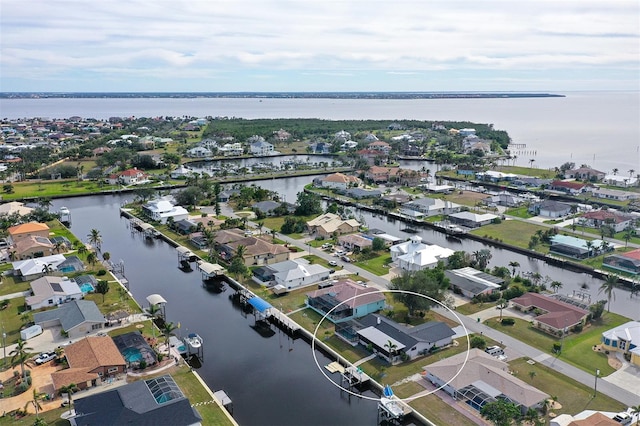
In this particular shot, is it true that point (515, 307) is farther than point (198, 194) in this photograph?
No

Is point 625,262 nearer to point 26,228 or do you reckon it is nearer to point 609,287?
point 609,287

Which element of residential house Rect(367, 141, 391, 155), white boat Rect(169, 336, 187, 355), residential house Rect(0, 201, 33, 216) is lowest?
white boat Rect(169, 336, 187, 355)

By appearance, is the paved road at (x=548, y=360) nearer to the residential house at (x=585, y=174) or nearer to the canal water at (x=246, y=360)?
the canal water at (x=246, y=360)

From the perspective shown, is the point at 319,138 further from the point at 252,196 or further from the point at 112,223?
the point at 112,223

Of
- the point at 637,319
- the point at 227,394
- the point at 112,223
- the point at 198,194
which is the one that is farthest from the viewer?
the point at 198,194

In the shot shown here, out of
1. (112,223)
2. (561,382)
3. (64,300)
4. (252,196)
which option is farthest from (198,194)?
(561,382)

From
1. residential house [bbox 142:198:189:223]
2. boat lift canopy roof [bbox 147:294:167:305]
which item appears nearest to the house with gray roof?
boat lift canopy roof [bbox 147:294:167:305]

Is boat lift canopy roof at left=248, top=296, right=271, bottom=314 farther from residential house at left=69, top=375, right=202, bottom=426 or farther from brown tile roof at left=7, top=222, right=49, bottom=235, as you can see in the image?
brown tile roof at left=7, top=222, right=49, bottom=235
